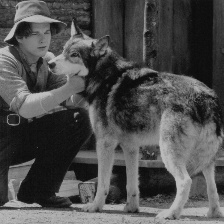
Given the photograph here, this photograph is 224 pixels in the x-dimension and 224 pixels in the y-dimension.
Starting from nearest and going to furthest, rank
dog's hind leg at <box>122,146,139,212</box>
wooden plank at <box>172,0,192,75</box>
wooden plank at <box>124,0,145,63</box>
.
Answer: dog's hind leg at <box>122,146,139,212</box> < wooden plank at <box>124,0,145,63</box> < wooden plank at <box>172,0,192,75</box>

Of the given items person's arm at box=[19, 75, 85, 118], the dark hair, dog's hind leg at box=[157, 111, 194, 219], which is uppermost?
the dark hair

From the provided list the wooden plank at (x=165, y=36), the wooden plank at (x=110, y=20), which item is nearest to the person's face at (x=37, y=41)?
the wooden plank at (x=110, y=20)

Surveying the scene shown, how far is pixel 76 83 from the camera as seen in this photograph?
16.9 feet

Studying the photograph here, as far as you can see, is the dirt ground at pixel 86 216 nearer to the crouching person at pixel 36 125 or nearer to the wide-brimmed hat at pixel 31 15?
the crouching person at pixel 36 125

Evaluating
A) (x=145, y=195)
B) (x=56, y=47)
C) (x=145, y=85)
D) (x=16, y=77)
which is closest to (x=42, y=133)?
(x=16, y=77)

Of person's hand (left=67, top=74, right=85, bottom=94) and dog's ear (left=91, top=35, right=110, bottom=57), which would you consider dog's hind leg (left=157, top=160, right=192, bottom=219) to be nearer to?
person's hand (left=67, top=74, right=85, bottom=94)

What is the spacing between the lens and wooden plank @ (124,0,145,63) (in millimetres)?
7758

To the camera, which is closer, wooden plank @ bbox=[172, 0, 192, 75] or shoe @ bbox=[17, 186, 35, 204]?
shoe @ bbox=[17, 186, 35, 204]

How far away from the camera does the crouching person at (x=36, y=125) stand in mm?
5344

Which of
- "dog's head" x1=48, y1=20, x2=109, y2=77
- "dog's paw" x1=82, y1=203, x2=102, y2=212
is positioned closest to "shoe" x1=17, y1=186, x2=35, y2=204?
"dog's paw" x1=82, y1=203, x2=102, y2=212

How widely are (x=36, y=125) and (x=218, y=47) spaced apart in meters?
3.02

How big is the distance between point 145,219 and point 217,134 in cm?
83

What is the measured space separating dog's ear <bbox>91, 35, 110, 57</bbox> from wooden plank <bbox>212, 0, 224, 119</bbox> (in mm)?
2818

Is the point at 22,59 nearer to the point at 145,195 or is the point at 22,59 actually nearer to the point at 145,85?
the point at 145,85
